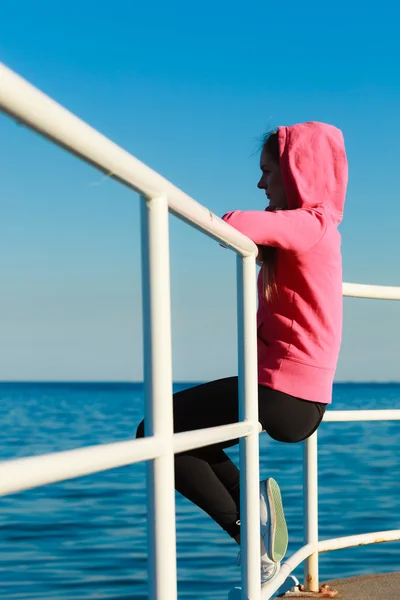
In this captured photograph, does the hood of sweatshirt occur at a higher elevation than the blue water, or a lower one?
higher

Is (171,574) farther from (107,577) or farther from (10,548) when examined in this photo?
(10,548)

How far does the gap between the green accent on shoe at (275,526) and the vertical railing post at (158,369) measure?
99 centimetres

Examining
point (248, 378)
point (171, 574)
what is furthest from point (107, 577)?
point (171, 574)

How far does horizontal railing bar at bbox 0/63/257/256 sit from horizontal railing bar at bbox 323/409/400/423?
1388 millimetres

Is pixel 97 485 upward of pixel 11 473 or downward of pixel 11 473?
downward

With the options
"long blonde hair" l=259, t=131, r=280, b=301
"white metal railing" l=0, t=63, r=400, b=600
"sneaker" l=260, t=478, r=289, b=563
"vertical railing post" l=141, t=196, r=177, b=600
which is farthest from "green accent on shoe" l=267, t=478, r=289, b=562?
"vertical railing post" l=141, t=196, r=177, b=600

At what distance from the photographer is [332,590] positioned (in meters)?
2.92

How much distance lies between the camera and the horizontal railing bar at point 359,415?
289 cm

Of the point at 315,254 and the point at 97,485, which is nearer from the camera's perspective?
the point at 315,254

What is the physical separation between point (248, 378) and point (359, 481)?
10.3 m

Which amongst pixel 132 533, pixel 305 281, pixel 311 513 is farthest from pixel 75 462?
pixel 132 533

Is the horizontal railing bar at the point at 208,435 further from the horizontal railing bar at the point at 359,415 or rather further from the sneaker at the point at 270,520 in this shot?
the horizontal railing bar at the point at 359,415

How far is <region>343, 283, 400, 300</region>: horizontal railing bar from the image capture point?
2.96m

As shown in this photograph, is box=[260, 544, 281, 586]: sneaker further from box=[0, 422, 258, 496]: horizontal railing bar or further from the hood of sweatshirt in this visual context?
box=[0, 422, 258, 496]: horizontal railing bar
